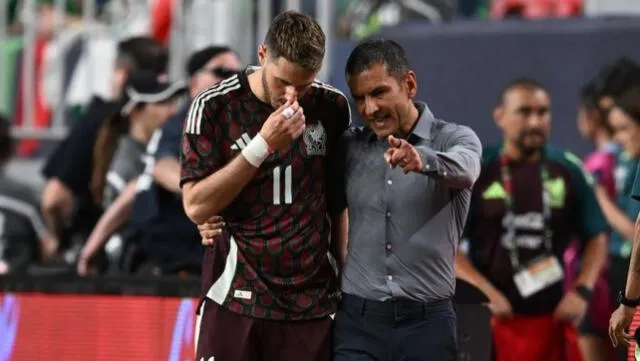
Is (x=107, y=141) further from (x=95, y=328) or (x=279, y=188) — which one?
(x=279, y=188)

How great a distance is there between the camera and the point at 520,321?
1005 centimetres

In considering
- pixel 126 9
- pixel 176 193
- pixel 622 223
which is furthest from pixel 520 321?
pixel 126 9

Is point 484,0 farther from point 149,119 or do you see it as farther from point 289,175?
point 289,175

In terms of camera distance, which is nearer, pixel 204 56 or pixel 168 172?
pixel 168 172

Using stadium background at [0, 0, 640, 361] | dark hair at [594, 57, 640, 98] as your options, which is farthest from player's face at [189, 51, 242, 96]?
dark hair at [594, 57, 640, 98]

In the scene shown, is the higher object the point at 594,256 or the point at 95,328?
the point at 594,256

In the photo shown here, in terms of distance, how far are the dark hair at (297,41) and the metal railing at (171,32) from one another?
677 centimetres

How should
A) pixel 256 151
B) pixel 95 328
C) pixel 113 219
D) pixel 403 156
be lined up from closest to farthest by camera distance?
1. pixel 403 156
2. pixel 256 151
3. pixel 95 328
4. pixel 113 219

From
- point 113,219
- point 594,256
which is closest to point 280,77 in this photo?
point 594,256

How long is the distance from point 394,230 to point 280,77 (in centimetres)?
86

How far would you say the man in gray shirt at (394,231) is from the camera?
736 centimetres

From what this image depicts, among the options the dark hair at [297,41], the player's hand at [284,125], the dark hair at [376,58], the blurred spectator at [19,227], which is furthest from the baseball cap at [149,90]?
the player's hand at [284,125]

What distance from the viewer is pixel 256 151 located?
7074 mm

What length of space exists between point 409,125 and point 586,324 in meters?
4.25
